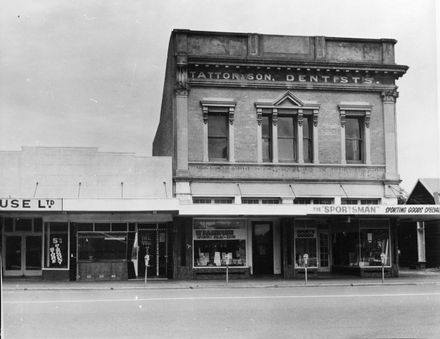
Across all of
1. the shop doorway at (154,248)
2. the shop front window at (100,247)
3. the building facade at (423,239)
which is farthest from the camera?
the building facade at (423,239)

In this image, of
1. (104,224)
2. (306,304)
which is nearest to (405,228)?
(104,224)

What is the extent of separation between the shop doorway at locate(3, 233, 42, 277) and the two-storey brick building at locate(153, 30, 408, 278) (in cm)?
586

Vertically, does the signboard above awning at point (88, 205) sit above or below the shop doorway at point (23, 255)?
above

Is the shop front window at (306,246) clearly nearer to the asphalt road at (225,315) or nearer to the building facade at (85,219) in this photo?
the building facade at (85,219)

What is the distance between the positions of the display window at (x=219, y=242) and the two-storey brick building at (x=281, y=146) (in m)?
0.04

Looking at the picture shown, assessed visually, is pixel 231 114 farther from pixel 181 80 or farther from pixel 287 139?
pixel 287 139

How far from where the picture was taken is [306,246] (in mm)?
27109

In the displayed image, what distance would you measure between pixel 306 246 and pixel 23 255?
38.0 ft

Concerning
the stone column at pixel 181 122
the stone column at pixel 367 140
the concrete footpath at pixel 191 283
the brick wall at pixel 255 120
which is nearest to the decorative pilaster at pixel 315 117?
the brick wall at pixel 255 120

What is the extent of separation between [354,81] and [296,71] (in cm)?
260

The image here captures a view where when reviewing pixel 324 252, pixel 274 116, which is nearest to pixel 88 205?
pixel 274 116

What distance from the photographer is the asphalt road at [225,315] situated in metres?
11.0

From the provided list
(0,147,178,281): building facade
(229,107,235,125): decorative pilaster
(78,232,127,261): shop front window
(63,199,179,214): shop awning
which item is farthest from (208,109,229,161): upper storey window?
(78,232,127,261): shop front window

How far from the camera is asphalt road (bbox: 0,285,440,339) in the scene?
431 inches
